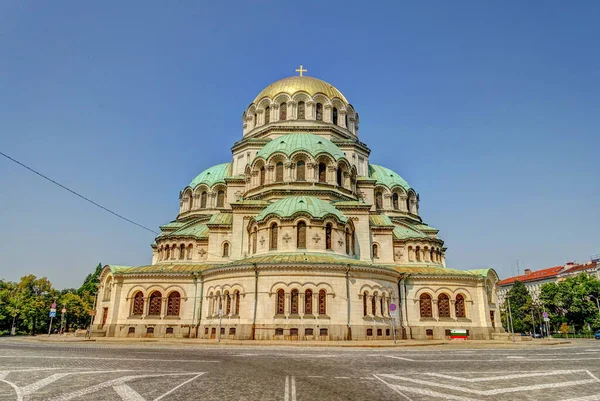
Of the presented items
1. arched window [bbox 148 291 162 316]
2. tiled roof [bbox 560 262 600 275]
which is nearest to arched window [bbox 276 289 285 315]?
arched window [bbox 148 291 162 316]

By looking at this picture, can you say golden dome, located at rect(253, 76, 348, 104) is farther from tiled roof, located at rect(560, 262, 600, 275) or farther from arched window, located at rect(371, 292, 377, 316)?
tiled roof, located at rect(560, 262, 600, 275)

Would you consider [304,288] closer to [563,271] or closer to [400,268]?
[400,268]

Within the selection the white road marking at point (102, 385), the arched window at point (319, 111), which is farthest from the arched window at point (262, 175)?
the white road marking at point (102, 385)

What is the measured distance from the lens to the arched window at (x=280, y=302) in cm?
2986

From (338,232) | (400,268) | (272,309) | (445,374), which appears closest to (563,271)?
(400,268)

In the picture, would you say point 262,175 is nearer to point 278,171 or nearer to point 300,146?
point 278,171

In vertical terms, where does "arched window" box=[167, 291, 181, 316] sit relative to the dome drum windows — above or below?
below

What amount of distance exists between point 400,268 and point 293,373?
2683 centimetres

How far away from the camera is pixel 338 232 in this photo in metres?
33.6

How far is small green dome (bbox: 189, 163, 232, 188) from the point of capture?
46.8 metres

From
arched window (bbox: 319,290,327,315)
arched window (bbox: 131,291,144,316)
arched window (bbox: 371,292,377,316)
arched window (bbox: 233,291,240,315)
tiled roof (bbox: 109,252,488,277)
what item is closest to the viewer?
arched window (bbox: 319,290,327,315)

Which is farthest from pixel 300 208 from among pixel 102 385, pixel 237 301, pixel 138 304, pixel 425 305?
pixel 102 385

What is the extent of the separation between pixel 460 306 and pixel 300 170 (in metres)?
17.9

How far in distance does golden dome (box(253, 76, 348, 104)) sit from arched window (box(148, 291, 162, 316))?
23.1 m
